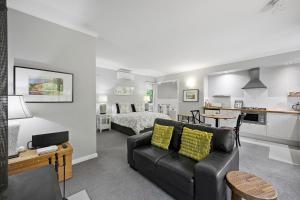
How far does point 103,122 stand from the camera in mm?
5102

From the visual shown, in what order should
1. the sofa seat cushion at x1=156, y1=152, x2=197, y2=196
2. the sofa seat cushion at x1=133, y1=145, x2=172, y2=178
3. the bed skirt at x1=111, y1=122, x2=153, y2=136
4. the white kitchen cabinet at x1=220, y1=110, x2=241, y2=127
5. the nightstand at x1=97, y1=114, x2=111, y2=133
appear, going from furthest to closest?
the nightstand at x1=97, y1=114, x2=111, y2=133 → the white kitchen cabinet at x1=220, y1=110, x2=241, y2=127 → the bed skirt at x1=111, y1=122, x2=153, y2=136 → the sofa seat cushion at x1=133, y1=145, x2=172, y2=178 → the sofa seat cushion at x1=156, y1=152, x2=197, y2=196

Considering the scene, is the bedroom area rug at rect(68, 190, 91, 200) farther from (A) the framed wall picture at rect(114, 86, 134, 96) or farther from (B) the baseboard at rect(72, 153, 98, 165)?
(A) the framed wall picture at rect(114, 86, 134, 96)

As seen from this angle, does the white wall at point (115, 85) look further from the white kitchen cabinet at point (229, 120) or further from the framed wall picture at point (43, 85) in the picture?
the white kitchen cabinet at point (229, 120)

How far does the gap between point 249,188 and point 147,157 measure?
1281 millimetres

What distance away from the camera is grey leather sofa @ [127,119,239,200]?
1.39 meters

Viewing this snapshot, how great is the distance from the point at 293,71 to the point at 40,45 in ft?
21.8

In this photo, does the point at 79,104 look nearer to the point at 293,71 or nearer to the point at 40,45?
the point at 40,45

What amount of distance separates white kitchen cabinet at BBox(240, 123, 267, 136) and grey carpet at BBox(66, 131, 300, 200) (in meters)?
1.37

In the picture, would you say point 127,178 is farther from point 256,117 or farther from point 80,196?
point 256,117

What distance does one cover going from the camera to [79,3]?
200cm

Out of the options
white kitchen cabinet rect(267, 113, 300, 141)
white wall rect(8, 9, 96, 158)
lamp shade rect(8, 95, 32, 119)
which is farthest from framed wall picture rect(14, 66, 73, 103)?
white kitchen cabinet rect(267, 113, 300, 141)

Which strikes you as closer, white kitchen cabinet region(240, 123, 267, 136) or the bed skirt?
white kitchen cabinet region(240, 123, 267, 136)

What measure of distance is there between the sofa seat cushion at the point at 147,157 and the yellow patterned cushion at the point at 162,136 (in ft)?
0.28

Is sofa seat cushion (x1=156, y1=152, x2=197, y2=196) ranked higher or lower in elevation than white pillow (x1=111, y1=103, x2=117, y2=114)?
lower
